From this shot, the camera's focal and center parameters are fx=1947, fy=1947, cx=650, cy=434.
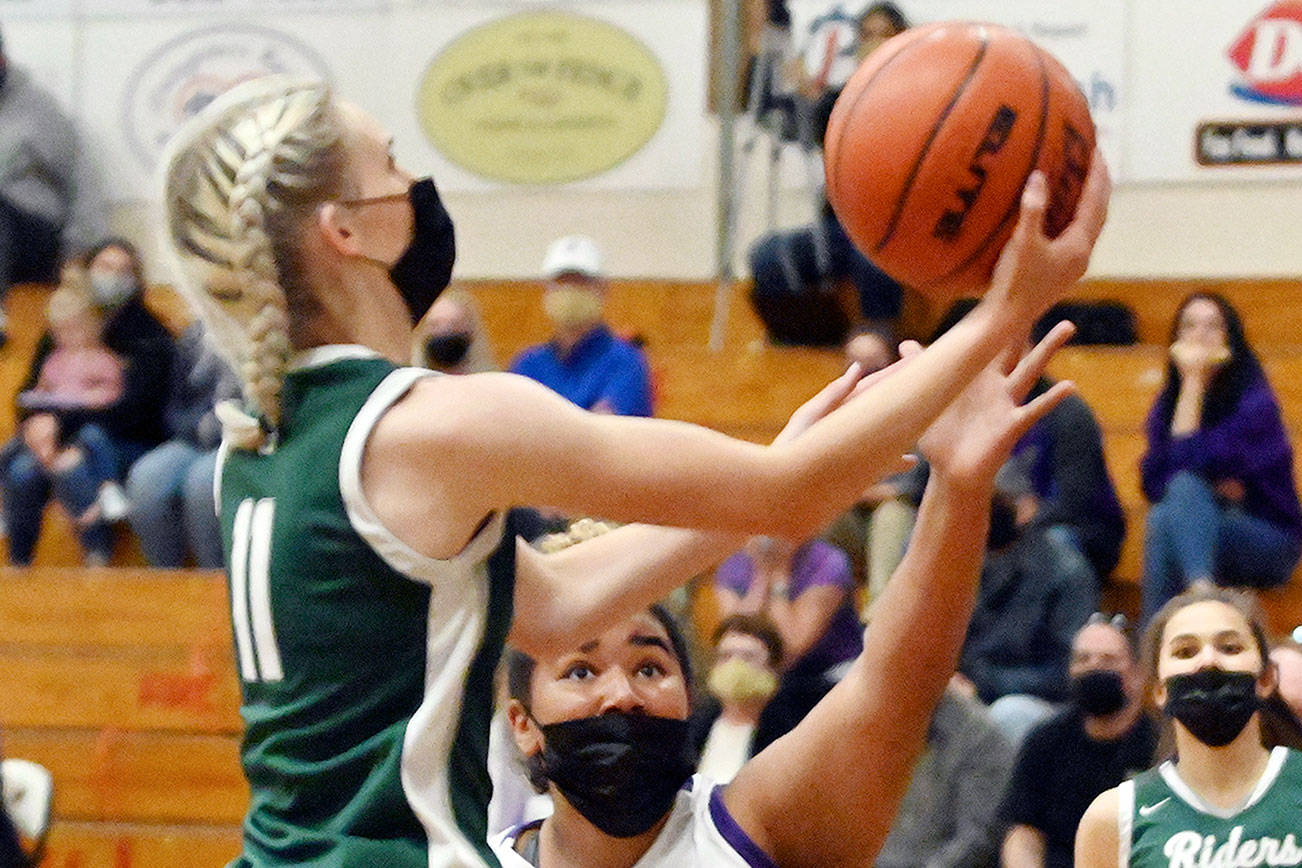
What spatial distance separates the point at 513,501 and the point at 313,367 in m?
0.27

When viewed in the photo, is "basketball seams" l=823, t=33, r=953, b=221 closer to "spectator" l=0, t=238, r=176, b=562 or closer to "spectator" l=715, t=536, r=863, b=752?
"spectator" l=715, t=536, r=863, b=752

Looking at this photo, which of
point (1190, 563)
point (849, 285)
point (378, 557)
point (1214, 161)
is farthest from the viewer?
point (1214, 161)

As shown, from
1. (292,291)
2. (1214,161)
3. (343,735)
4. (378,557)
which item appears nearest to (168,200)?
(292,291)

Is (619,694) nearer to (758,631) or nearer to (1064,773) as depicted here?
(1064,773)

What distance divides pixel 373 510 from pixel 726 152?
6566 mm

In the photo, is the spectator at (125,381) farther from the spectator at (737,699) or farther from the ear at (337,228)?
the ear at (337,228)

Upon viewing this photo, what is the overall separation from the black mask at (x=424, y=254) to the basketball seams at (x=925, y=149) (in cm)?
58

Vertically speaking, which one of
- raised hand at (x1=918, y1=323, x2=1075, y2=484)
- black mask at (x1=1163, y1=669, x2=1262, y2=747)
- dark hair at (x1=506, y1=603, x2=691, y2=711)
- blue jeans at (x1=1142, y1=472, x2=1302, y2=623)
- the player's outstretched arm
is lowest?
blue jeans at (x1=1142, y1=472, x2=1302, y2=623)

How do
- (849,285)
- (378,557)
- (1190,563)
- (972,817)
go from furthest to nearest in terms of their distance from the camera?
1. (849,285)
2. (1190,563)
3. (972,817)
4. (378,557)

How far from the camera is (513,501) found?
2.00 m

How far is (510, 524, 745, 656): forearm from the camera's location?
7.60ft

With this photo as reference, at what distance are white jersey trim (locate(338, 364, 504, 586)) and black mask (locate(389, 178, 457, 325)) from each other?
0.54 ft

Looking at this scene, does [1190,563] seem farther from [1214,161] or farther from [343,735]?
[343,735]

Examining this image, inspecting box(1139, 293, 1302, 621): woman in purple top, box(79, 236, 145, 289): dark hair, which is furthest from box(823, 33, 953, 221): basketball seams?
box(79, 236, 145, 289): dark hair
